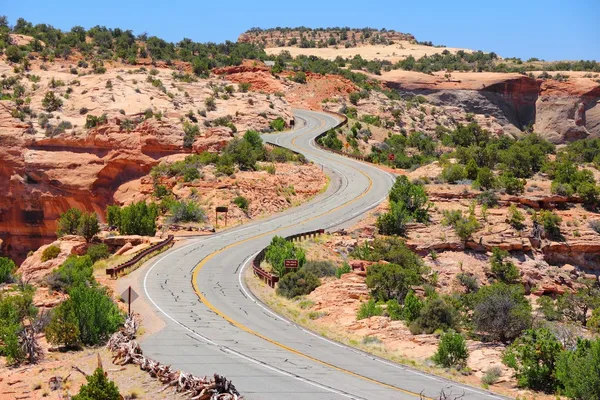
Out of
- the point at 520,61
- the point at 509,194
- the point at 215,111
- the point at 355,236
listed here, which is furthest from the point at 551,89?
the point at 355,236

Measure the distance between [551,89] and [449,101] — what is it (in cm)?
1396

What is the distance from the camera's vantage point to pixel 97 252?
36.2 m

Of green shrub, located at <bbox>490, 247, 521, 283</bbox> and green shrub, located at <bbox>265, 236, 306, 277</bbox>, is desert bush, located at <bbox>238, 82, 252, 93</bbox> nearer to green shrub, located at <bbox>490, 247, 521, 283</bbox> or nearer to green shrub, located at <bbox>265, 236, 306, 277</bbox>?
green shrub, located at <bbox>265, 236, 306, 277</bbox>

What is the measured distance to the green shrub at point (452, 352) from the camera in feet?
64.0

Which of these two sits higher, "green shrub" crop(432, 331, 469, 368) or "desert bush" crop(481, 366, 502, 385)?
"green shrub" crop(432, 331, 469, 368)

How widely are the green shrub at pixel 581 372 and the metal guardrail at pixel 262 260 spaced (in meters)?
15.6

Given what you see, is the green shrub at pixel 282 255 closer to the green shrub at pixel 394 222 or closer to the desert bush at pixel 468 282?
the green shrub at pixel 394 222

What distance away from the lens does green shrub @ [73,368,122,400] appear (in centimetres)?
1462

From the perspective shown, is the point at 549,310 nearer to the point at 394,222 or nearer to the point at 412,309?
the point at 412,309

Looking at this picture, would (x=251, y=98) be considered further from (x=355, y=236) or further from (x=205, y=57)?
(x=355, y=236)

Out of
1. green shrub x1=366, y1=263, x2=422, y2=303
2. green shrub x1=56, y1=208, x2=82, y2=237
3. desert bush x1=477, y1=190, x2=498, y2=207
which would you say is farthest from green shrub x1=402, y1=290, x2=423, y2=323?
green shrub x1=56, y1=208, x2=82, y2=237

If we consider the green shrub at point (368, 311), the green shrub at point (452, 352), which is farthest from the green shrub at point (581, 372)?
the green shrub at point (368, 311)

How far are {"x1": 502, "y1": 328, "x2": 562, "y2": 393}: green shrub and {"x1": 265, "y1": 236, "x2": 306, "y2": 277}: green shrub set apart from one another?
47.1ft

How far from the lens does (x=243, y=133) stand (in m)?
63.3
